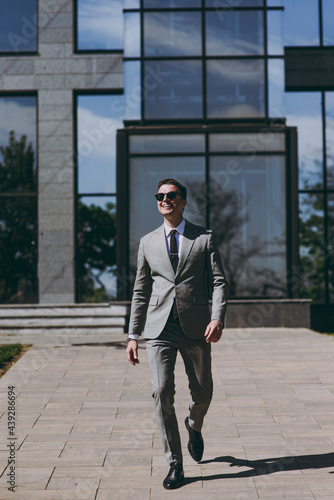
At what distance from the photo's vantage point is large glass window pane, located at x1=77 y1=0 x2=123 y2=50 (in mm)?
15898

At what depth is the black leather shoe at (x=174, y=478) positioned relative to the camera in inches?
168

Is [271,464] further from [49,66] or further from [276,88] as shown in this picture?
[49,66]

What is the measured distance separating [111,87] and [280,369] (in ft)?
31.6

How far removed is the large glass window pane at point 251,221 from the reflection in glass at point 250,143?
8.4 inches

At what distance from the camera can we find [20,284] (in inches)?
617

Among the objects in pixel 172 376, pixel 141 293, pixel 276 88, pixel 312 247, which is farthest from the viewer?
pixel 312 247

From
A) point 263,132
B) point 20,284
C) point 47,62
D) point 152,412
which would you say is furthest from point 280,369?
point 47,62

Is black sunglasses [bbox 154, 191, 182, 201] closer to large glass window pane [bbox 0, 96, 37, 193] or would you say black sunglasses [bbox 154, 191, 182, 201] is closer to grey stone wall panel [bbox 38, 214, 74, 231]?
grey stone wall panel [bbox 38, 214, 74, 231]

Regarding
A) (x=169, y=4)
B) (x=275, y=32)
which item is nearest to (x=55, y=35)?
(x=169, y=4)

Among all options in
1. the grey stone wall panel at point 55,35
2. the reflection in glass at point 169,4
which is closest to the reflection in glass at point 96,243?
the grey stone wall panel at point 55,35

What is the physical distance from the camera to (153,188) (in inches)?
569

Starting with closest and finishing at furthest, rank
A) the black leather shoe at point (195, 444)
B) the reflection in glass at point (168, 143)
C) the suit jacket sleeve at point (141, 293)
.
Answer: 1. the suit jacket sleeve at point (141, 293)
2. the black leather shoe at point (195, 444)
3. the reflection in glass at point (168, 143)

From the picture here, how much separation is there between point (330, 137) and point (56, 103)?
7002 millimetres

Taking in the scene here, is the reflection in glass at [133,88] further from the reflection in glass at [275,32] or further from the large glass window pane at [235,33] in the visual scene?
the reflection in glass at [275,32]
